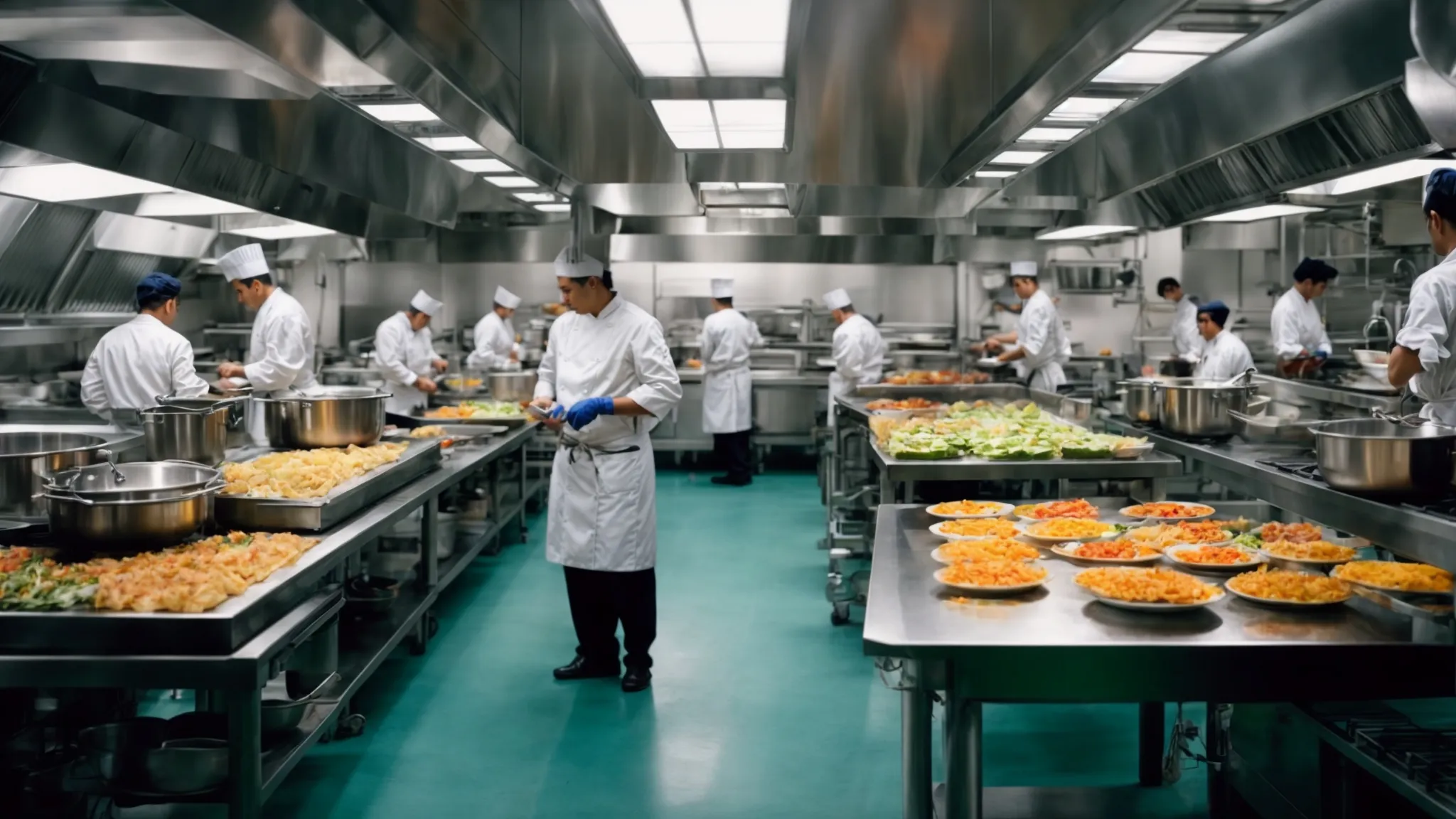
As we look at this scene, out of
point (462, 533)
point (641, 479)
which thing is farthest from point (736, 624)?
point (462, 533)

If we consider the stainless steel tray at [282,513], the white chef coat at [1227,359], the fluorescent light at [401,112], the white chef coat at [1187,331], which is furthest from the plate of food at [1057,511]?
the white chef coat at [1187,331]

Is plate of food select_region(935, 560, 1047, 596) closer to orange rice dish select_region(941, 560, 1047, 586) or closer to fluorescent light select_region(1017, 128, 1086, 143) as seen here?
orange rice dish select_region(941, 560, 1047, 586)

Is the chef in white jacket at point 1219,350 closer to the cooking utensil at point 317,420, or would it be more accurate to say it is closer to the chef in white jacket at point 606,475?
the chef in white jacket at point 606,475

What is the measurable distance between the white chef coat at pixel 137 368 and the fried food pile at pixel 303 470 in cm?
135

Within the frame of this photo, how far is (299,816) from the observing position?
290cm

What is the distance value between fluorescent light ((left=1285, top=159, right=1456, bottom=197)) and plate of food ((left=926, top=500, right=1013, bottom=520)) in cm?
235

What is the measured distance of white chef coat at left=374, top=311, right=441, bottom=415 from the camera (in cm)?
715

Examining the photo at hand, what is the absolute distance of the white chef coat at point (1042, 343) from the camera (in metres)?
7.24

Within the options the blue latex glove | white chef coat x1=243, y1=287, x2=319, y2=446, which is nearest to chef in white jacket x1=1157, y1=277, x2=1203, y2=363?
the blue latex glove

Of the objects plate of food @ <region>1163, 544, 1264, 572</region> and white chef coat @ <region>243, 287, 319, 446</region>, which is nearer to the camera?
plate of food @ <region>1163, 544, 1264, 572</region>

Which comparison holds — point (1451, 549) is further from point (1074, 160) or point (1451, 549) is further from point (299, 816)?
point (1074, 160)

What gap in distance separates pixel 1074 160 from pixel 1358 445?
530cm

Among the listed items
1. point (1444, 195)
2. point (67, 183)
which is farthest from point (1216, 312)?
point (67, 183)

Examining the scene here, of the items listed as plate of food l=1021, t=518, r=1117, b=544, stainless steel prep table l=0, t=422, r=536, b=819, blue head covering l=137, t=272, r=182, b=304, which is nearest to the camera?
stainless steel prep table l=0, t=422, r=536, b=819
